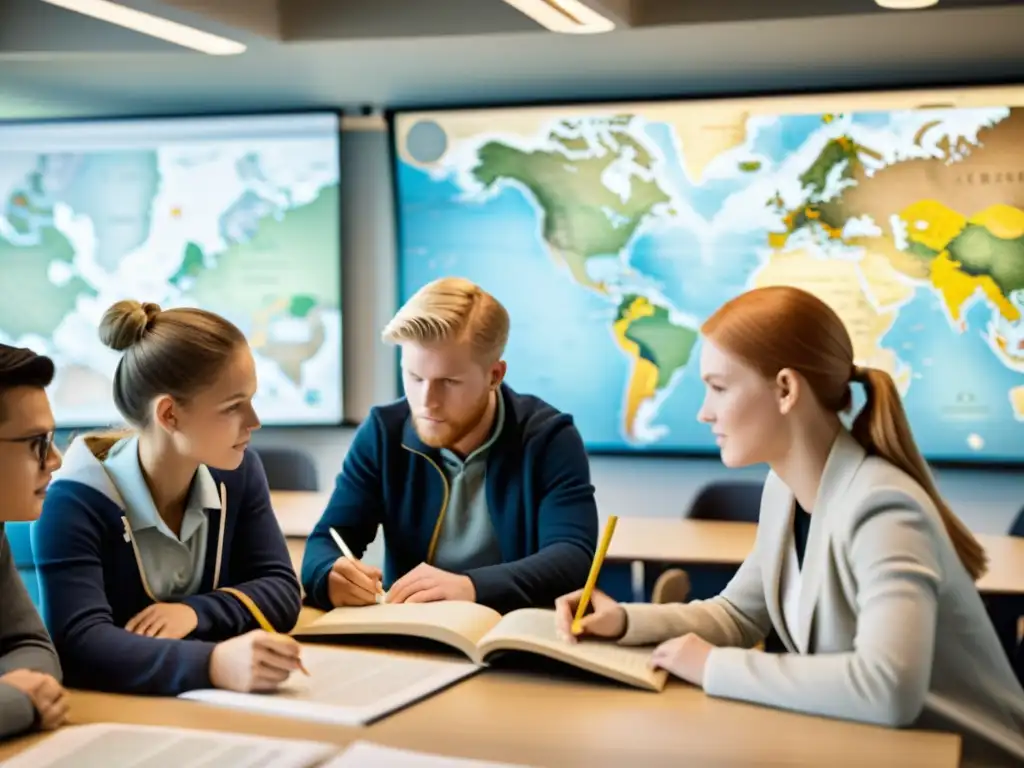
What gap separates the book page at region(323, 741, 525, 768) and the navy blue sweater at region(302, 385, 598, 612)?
0.82 meters

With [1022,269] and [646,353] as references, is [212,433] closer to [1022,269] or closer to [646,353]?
[646,353]

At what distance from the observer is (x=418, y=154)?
16.0 feet

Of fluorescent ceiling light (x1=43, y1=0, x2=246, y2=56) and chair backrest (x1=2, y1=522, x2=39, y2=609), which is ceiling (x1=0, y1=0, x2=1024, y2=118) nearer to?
fluorescent ceiling light (x1=43, y1=0, x2=246, y2=56)

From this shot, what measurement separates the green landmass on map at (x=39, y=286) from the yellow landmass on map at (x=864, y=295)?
268cm

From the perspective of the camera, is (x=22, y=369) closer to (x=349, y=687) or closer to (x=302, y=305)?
(x=349, y=687)

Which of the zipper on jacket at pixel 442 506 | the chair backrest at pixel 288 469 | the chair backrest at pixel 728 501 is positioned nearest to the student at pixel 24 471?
the zipper on jacket at pixel 442 506

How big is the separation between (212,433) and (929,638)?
1094mm

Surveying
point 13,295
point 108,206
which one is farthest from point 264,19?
point 13,295

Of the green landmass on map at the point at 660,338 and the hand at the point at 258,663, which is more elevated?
the green landmass on map at the point at 660,338

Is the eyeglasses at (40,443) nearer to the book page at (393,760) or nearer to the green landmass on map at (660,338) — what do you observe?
the book page at (393,760)

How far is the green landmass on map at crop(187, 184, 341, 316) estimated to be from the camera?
16.3ft

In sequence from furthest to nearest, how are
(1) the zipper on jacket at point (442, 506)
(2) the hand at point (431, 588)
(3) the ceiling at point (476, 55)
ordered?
(3) the ceiling at point (476, 55), (1) the zipper on jacket at point (442, 506), (2) the hand at point (431, 588)

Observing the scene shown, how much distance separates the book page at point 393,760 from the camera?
1.51 metres

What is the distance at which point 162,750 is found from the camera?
156 centimetres
